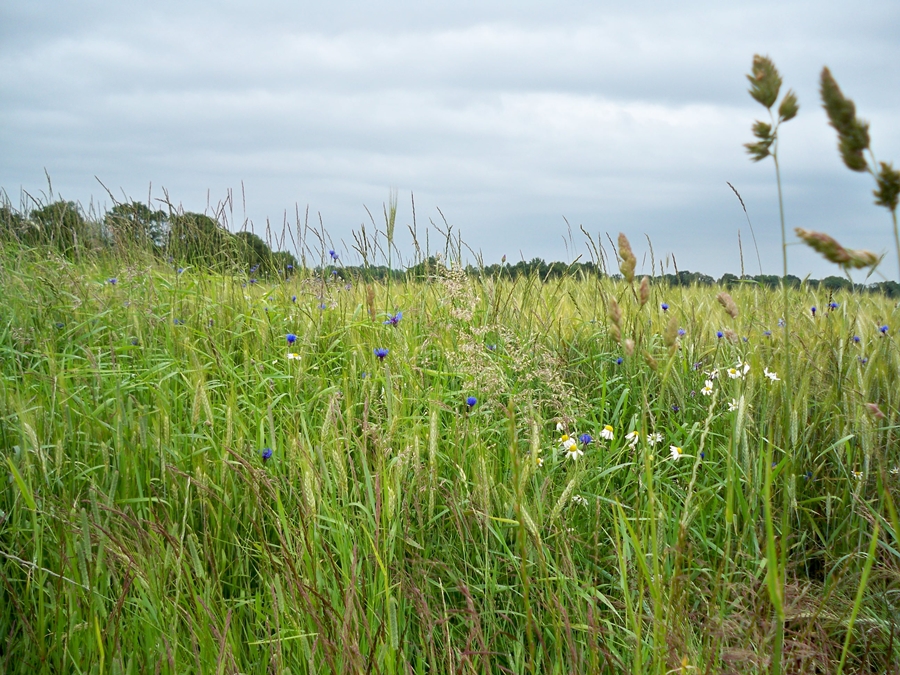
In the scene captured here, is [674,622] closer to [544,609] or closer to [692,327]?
[544,609]

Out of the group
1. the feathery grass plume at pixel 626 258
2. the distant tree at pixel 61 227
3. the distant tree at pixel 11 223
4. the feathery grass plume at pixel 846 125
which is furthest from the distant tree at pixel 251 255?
the feathery grass plume at pixel 846 125

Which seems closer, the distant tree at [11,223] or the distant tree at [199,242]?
the distant tree at [199,242]

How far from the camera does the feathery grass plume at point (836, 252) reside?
0.67 metres

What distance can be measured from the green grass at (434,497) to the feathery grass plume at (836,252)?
147 mm

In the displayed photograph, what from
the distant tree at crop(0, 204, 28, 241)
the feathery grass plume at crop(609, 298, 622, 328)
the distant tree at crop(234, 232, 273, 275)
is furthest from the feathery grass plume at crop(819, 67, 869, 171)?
the distant tree at crop(0, 204, 28, 241)

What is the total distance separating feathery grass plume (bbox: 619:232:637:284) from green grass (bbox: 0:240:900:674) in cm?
15

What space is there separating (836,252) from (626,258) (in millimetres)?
338

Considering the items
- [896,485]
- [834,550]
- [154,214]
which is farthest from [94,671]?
[154,214]

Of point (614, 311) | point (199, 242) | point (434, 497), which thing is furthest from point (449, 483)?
point (199, 242)

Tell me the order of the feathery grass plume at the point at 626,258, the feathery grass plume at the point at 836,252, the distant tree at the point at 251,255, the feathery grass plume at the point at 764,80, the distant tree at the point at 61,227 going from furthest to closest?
the distant tree at the point at 61,227
the distant tree at the point at 251,255
the feathery grass plume at the point at 626,258
the feathery grass plume at the point at 764,80
the feathery grass plume at the point at 836,252

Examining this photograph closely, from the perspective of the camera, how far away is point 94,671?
4.39ft

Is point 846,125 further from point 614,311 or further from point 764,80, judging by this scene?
point 614,311

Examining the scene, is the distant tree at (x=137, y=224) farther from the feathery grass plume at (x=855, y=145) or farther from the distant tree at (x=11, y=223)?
the feathery grass plume at (x=855, y=145)

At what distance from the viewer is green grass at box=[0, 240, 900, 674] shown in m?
1.29
